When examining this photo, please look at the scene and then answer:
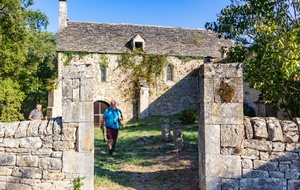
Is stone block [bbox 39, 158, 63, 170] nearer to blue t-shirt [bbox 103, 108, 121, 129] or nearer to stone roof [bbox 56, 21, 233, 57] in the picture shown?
blue t-shirt [bbox 103, 108, 121, 129]

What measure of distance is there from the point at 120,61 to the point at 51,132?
20.0 meters

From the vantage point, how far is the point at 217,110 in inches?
218

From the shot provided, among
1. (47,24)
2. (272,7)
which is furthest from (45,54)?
(272,7)

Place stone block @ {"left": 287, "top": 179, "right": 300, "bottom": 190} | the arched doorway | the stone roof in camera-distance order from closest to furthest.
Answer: stone block @ {"left": 287, "top": 179, "right": 300, "bottom": 190} < the arched doorway < the stone roof

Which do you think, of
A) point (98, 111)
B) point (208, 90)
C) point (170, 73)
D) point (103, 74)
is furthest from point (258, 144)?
point (170, 73)

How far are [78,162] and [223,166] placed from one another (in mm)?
2616

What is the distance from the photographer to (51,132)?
579 cm

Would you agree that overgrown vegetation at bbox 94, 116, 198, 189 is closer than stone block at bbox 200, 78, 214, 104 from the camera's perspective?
No

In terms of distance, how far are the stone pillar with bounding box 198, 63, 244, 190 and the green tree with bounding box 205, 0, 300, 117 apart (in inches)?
39.2

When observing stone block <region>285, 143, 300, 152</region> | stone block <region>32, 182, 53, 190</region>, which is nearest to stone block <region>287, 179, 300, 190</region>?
stone block <region>285, 143, 300, 152</region>

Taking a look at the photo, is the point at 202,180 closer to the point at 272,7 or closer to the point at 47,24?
the point at 272,7

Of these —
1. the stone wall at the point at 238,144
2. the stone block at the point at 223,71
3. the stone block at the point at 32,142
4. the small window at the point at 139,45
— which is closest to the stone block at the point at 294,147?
the stone wall at the point at 238,144

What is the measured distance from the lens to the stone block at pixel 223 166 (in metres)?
5.41

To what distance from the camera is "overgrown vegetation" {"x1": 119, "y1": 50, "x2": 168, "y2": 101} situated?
83.6 feet
